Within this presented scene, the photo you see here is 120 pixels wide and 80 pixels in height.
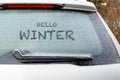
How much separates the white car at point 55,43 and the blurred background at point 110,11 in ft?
70.5

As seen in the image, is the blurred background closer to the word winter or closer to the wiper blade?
the word winter

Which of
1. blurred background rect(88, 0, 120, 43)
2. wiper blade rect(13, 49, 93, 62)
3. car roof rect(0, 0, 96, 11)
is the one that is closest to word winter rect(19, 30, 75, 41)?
wiper blade rect(13, 49, 93, 62)

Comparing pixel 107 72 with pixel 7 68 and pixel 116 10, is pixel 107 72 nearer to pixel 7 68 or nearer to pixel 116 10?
pixel 7 68

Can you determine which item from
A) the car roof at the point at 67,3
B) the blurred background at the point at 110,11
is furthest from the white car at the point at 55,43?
the blurred background at the point at 110,11

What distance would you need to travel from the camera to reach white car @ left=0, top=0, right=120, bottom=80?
3.80m

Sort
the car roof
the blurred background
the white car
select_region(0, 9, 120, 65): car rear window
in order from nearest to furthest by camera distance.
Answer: the white car, select_region(0, 9, 120, 65): car rear window, the car roof, the blurred background

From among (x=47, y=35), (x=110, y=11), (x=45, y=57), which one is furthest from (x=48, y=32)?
(x=110, y=11)

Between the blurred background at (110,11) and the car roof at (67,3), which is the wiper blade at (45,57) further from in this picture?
the blurred background at (110,11)

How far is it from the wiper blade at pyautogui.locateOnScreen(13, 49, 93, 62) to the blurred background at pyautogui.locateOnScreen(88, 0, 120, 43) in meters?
21.8

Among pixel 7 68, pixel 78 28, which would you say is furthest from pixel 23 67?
pixel 78 28

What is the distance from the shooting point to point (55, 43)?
4035mm

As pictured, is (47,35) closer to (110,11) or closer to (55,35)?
(55,35)

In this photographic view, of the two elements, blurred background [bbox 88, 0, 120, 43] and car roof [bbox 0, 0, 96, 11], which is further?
blurred background [bbox 88, 0, 120, 43]

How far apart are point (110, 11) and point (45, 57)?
23.4 metres
